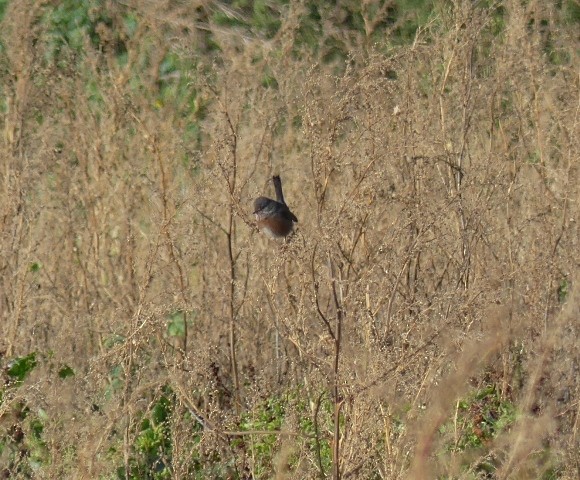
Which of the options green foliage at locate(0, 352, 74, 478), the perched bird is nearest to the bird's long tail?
the perched bird

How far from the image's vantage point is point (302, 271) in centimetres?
362

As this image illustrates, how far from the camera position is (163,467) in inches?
188

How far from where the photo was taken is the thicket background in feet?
12.0

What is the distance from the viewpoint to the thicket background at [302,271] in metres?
3.66

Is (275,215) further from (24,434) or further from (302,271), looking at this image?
(302,271)

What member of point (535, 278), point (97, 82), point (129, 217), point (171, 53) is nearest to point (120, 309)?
point (129, 217)

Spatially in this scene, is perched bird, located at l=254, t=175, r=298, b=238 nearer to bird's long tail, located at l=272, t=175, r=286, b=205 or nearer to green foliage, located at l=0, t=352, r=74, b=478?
bird's long tail, located at l=272, t=175, r=286, b=205

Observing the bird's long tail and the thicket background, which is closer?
the thicket background

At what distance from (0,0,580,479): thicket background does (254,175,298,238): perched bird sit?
0.12 m

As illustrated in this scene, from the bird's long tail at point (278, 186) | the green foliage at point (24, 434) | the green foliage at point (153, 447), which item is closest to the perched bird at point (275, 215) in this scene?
the bird's long tail at point (278, 186)

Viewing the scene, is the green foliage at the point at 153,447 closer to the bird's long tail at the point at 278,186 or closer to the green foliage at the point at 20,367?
the green foliage at the point at 20,367

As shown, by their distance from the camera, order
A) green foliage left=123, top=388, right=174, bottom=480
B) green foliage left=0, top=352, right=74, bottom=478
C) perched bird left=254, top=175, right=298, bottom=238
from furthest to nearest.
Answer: perched bird left=254, top=175, right=298, bottom=238
green foliage left=123, top=388, right=174, bottom=480
green foliage left=0, top=352, right=74, bottom=478

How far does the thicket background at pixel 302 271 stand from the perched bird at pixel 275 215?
12 centimetres

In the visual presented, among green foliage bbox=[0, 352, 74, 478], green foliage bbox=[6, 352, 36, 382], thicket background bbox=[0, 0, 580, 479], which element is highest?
thicket background bbox=[0, 0, 580, 479]
